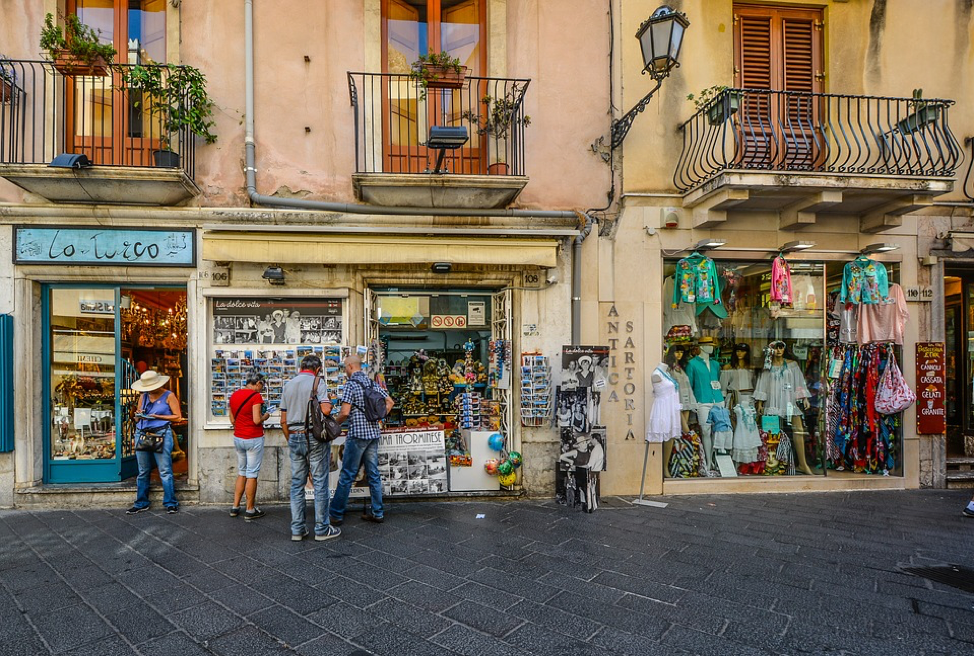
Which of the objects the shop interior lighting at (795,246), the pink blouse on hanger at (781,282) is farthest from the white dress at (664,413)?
the shop interior lighting at (795,246)

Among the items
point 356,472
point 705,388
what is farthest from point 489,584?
point 705,388

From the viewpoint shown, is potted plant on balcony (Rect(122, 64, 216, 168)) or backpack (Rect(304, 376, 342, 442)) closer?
backpack (Rect(304, 376, 342, 442))

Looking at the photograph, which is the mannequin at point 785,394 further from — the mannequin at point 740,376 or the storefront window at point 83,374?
the storefront window at point 83,374

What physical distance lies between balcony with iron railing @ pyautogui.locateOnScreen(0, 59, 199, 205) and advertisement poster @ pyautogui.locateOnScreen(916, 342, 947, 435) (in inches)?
399

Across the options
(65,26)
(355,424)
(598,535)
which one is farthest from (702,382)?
(65,26)

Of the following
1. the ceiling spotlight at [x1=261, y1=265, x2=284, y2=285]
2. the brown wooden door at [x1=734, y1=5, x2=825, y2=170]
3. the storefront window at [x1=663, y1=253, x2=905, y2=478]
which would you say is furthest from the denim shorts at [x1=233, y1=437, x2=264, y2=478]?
the brown wooden door at [x1=734, y1=5, x2=825, y2=170]

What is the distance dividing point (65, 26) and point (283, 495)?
6.51 metres

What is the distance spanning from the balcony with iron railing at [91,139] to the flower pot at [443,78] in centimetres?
311

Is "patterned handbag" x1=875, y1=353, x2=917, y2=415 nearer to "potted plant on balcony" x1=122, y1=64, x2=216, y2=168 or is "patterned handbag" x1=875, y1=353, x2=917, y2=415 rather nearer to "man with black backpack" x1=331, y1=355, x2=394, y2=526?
"man with black backpack" x1=331, y1=355, x2=394, y2=526

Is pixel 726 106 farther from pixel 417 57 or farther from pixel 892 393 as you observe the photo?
pixel 892 393

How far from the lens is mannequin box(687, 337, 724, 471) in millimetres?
7820

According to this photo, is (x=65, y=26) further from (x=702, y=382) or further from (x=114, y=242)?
(x=702, y=382)

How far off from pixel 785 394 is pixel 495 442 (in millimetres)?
4350

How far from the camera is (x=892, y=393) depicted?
7.59 meters
